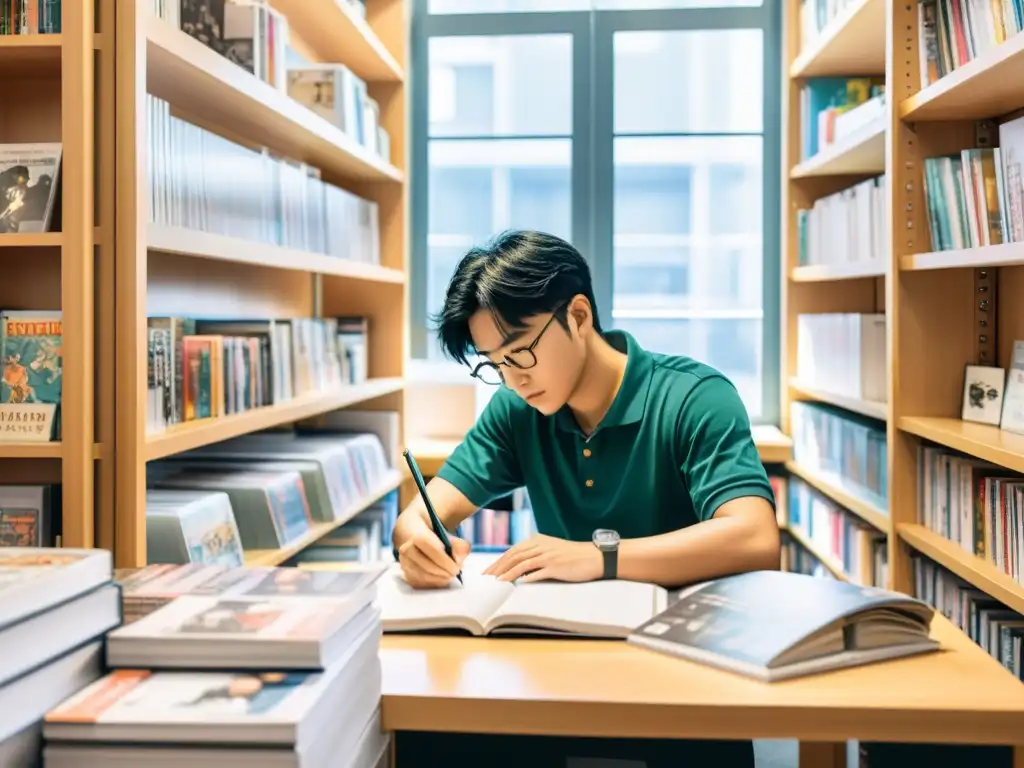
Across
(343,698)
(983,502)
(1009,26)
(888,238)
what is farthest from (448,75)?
(343,698)

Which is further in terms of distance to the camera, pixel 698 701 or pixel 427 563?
pixel 427 563

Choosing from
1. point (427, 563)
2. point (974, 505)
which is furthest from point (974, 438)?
point (427, 563)

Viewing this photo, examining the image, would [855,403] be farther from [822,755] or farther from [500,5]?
[500,5]

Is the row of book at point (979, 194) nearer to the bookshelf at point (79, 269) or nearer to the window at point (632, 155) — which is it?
the bookshelf at point (79, 269)

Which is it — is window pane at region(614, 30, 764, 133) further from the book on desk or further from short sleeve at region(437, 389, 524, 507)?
the book on desk

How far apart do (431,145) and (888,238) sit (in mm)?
2395

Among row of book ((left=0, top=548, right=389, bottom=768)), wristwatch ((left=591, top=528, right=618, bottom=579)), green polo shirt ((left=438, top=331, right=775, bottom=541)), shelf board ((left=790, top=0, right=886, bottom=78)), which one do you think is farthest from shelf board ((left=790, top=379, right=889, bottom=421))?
row of book ((left=0, top=548, right=389, bottom=768))

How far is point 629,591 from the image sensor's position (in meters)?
1.46

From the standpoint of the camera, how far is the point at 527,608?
1354 mm

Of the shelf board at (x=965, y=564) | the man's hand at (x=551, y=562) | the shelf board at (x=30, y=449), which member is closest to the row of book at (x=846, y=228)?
the shelf board at (x=965, y=564)

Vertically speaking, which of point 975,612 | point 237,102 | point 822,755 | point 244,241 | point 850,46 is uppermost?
point 850,46

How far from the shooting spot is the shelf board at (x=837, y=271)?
116 inches

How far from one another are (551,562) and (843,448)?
7.05ft

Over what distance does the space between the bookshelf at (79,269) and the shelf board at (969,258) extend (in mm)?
1630
